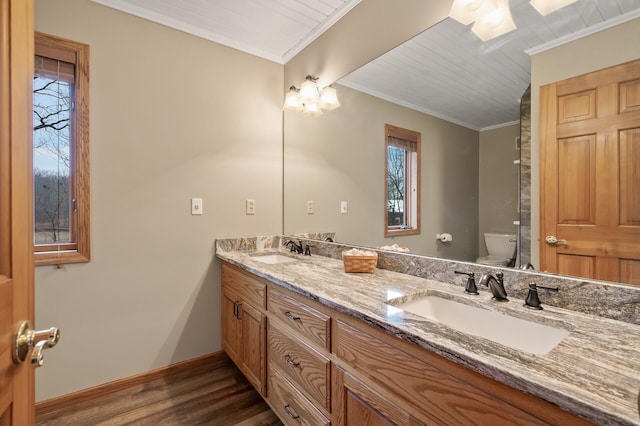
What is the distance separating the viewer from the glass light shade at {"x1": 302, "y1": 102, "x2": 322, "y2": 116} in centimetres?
221

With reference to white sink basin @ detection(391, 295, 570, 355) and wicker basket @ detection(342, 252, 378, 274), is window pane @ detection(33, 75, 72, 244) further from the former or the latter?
white sink basin @ detection(391, 295, 570, 355)

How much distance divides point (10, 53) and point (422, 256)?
152 cm

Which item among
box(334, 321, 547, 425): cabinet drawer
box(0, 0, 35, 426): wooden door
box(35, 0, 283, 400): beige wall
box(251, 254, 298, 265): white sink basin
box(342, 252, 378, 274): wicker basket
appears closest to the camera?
box(0, 0, 35, 426): wooden door

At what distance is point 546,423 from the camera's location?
557 mm

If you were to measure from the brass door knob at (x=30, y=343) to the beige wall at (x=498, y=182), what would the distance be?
1.43 m

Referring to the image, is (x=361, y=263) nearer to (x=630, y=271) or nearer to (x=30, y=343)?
(x=630, y=271)

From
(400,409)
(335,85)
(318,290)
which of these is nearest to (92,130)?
(335,85)

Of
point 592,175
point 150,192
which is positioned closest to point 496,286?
point 592,175

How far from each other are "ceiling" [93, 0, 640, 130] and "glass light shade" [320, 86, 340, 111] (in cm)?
10

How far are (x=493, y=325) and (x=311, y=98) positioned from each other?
1815mm

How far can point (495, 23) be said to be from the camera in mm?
1180

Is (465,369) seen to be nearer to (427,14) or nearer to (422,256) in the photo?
(422,256)

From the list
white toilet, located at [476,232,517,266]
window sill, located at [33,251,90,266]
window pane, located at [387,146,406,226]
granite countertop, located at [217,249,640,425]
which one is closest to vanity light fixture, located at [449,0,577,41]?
window pane, located at [387,146,406,226]

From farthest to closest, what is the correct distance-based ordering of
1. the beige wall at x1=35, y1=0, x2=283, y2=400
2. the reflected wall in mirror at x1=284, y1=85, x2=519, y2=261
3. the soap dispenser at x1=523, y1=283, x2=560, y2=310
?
1. the beige wall at x1=35, y1=0, x2=283, y2=400
2. the reflected wall in mirror at x1=284, y1=85, x2=519, y2=261
3. the soap dispenser at x1=523, y1=283, x2=560, y2=310
